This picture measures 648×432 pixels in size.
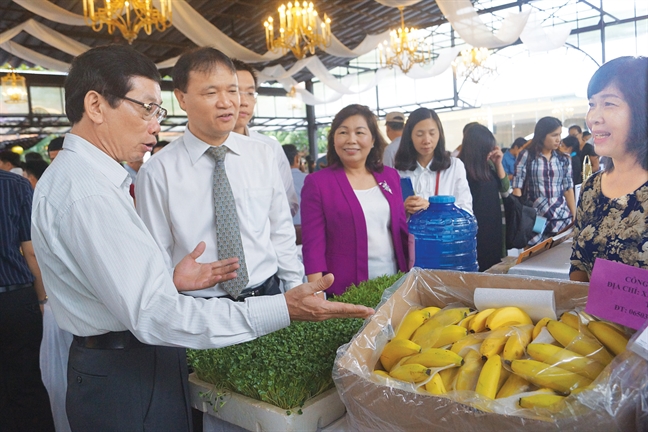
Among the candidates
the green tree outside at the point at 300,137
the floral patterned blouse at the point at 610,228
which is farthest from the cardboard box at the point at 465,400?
the green tree outside at the point at 300,137

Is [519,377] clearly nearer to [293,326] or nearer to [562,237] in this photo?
[293,326]

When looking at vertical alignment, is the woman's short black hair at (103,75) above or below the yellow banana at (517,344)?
above

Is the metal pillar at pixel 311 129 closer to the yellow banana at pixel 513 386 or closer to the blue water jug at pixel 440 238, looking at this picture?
the blue water jug at pixel 440 238

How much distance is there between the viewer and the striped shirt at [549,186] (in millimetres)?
4066

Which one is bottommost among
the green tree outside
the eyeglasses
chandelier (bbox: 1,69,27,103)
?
the eyeglasses

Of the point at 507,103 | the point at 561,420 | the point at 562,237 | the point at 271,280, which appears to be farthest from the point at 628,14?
the point at 561,420

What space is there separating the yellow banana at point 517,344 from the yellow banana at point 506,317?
0.06 meters

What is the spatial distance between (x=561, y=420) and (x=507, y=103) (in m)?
12.9

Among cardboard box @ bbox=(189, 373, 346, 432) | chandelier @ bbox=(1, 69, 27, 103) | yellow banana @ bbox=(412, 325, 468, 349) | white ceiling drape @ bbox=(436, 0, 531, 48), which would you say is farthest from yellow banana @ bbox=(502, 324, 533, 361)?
chandelier @ bbox=(1, 69, 27, 103)

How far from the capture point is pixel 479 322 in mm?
1154

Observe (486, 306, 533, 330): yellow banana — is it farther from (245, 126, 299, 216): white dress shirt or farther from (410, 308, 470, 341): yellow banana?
(245, 126, 299, 216): white dress shirt

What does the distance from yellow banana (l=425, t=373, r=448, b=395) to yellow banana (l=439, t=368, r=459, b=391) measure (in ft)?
0.09

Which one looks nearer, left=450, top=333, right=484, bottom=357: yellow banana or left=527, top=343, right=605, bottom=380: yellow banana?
left=527, top=343, right=605, bottom=380: yellow banana

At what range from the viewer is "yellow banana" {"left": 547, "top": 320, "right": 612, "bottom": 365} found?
0.92m
